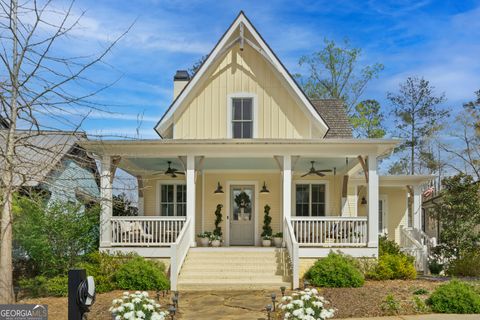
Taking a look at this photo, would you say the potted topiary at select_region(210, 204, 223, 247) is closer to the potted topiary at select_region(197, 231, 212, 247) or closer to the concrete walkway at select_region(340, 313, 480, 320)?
the potted topiary at select_region(197, 231, 212, 247)

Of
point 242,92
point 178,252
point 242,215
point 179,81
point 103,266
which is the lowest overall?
point 103,266

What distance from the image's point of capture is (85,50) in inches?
371

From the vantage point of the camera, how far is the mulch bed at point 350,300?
10.4 metres

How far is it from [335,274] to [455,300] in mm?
3412

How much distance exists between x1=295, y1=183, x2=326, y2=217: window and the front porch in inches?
1.5

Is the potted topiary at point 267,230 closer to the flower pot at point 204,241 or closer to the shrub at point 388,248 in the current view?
the flower pot at point 204,241

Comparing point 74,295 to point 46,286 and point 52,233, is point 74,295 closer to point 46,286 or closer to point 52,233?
point 46,286

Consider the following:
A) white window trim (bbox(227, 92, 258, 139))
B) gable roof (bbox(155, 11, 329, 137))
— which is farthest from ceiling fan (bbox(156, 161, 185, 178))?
white window trim (bbox(227, 92, 258, 139))

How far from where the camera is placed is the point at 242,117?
59.7ft

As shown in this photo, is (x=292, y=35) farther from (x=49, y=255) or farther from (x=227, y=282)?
(x=49, y=255)

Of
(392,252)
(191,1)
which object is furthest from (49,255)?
(392,252)

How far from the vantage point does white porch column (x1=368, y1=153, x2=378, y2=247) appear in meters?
14.9

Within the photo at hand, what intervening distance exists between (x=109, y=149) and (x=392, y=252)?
8.90 metres

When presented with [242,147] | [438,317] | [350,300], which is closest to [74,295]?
[438,317]
